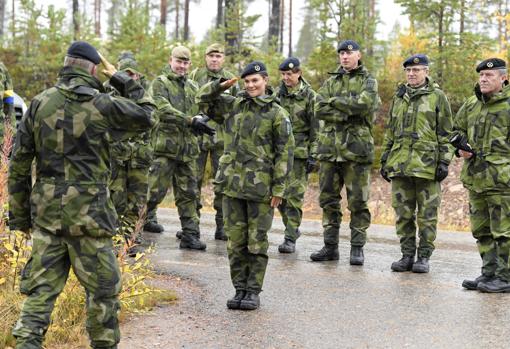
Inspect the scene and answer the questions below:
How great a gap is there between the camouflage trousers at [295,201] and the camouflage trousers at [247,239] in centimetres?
289

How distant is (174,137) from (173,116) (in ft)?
0.96

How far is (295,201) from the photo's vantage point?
9094 millimetres

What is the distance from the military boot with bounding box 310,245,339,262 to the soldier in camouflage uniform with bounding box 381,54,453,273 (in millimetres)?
815

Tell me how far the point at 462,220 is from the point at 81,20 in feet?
43.2

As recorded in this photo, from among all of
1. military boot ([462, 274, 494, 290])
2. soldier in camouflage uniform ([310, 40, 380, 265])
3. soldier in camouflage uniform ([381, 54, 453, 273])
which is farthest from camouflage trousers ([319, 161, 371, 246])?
military boot ([462, 274, 494, 290])

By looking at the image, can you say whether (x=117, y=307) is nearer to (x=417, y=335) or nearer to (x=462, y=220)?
(x=417, y=335)

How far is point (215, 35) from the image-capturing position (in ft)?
68.7

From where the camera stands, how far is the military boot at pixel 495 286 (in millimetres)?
6695

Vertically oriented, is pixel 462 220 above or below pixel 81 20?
below

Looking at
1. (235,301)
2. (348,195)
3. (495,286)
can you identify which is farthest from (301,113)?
(235,301)

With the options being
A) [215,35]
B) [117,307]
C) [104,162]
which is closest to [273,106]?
[104,162]

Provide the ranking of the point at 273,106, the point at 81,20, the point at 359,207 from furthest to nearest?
the point at 81,20
the point at 359,207
the point at 273,106

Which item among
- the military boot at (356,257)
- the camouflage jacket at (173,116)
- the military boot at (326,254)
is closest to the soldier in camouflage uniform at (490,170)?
the military boot at (356,257)

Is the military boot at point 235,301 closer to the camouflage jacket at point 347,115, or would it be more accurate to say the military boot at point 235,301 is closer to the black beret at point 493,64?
the camouflage jacket at point 347,115
